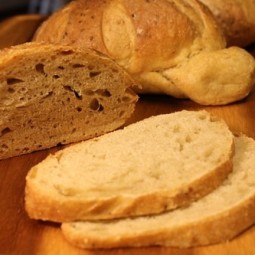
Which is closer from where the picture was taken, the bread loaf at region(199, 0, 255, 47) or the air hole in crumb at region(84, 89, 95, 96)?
the air hole in crumb at region(84, 89, 95, 96)

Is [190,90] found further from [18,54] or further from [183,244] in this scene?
[183,244]

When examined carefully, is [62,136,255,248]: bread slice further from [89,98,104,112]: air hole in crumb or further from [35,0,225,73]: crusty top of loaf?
[35,0,225,73]: crusty top of loaf

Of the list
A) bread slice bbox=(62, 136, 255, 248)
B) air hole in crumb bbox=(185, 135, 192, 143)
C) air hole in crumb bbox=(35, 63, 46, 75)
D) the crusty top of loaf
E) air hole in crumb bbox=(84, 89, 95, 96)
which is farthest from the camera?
the crusty top of loaf

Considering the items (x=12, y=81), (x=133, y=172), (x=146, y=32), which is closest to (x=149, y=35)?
(x=146, y=32)

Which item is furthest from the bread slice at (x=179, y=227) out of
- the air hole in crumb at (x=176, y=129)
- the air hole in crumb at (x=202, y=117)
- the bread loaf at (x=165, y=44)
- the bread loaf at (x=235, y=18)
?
the bread loaf at (x=235, y=18)

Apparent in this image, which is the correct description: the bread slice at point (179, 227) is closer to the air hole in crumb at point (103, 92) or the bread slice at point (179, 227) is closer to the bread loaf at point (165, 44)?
the air hole in crumb at point (103, 92)

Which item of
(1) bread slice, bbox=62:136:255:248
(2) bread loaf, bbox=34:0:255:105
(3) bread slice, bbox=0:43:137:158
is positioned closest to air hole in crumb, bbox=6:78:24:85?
(3) bread slice, bbox=0:43:137:158

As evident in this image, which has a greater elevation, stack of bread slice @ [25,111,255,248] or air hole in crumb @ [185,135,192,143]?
stack of bread slice @ [25,111,255,248]

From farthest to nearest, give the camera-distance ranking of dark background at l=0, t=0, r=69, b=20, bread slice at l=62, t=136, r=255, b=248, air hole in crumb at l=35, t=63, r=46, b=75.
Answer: dark background at l=0, t=0, r=69, b=20 → air hole in crumb at l=35, t=63, r=46, b=75 → bread slice at l=62, t=136, r=255, b=248
